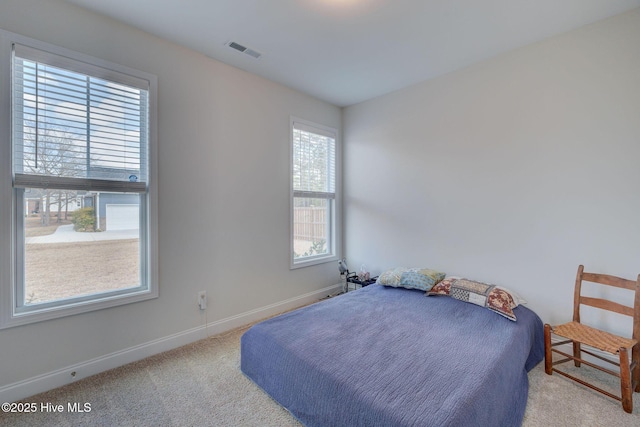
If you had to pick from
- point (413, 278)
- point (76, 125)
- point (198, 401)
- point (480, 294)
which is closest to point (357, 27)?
point (76, 125)

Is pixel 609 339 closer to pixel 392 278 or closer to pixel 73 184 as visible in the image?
pixel 392 278

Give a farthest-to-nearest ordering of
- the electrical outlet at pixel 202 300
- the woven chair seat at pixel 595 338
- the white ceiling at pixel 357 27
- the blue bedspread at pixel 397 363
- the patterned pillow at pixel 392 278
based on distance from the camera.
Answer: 1. the patterned pillow at pixel 392 278
2. the electrical outlet at pixel 202 300
3. the white ceiling at pixel 357 27
4. the woven chair seat at pixel 595 338
5. the blue bedspread at pixel 397 363

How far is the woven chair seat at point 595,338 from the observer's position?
1771mm

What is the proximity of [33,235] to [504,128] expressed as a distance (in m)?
4.01

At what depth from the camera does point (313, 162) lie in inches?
148

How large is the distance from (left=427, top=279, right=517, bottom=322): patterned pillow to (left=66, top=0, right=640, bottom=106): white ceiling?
2219 mm

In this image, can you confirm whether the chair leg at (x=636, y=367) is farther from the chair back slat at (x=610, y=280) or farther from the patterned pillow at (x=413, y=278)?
the patterned pillow at (x=413, y=278)

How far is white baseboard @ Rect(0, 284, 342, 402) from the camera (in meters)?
1.85

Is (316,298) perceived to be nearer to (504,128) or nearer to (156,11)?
(504,128)

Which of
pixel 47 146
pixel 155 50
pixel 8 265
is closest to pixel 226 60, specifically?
pixel 155 50

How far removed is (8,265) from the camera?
181 centimetres

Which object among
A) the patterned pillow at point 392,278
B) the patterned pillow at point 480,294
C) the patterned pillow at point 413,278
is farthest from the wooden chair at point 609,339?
the patterned pillow at point 392,278

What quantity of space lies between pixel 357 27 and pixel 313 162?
1.78 m

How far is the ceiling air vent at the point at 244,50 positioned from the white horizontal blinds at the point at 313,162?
0.97 metres
